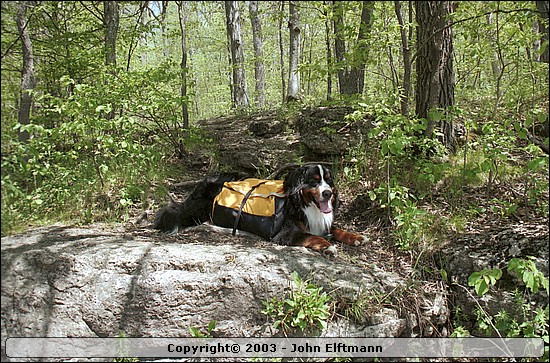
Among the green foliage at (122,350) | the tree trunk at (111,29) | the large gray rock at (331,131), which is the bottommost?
the green foliage at (122,350)

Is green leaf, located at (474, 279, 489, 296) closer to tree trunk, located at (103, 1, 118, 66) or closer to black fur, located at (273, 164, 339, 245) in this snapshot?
black fur, located at (273, 164, 339, 245)

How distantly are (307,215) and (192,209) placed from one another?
1394 mm

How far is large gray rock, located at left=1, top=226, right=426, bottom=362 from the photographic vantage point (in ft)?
8.84

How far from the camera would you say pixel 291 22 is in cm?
922

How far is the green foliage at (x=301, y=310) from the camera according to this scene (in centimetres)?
272

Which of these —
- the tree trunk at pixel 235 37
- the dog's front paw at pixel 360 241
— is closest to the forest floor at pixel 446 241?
the dog's front paw at pixel 360 241

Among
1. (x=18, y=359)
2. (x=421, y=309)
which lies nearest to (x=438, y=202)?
(x=421, y=309)

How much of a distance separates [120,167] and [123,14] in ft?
15.6

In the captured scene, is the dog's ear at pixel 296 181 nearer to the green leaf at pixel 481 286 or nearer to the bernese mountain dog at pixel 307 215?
the bernese mountain dog at pixel 307 215

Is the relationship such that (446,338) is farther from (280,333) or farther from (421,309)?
(280,333)

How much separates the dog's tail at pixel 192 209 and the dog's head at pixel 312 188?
3.31 feet

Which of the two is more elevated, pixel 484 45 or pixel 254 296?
pixel 484 45

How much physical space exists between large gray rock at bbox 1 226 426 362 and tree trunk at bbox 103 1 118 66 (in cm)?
347

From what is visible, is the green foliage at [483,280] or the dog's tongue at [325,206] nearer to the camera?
the green foliage at [483,280]
